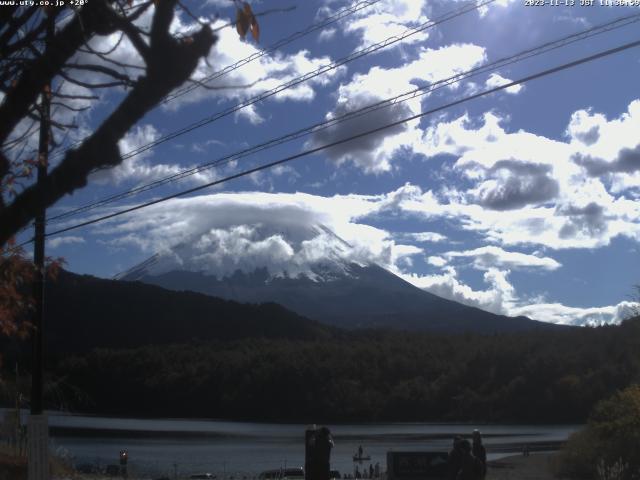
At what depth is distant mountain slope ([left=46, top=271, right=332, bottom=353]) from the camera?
263 ft

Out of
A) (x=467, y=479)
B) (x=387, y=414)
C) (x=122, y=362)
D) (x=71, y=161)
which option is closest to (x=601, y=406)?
(x=467, y=479)

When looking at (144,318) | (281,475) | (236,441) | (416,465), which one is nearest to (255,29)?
(416,465)

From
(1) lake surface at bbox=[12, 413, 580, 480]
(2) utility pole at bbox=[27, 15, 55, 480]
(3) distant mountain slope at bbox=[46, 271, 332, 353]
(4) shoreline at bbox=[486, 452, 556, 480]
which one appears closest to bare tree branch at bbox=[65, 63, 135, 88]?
(2) utility pole at bbox=[27, 15, 55, 480]

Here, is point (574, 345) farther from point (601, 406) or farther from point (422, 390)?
point (601, 406)

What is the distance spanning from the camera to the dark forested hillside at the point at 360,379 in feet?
271

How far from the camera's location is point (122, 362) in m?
78.2

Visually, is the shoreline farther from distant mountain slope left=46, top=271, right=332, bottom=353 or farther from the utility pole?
distant mountain slope left=46, top=271, right=332, bottom=353

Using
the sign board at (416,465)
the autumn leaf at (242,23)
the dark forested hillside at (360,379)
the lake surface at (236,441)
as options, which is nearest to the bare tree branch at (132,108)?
the autumn leaf at (242,23)

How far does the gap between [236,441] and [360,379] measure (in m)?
31.8

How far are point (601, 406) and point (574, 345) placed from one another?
56.9m

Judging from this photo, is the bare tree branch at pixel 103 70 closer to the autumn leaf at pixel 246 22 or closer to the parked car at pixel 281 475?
the autumn leaf at pixel 246 22

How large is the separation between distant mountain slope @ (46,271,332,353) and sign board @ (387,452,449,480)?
163ft

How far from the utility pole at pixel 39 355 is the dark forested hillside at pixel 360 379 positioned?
6399 centimetres

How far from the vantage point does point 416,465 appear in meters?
17.8
